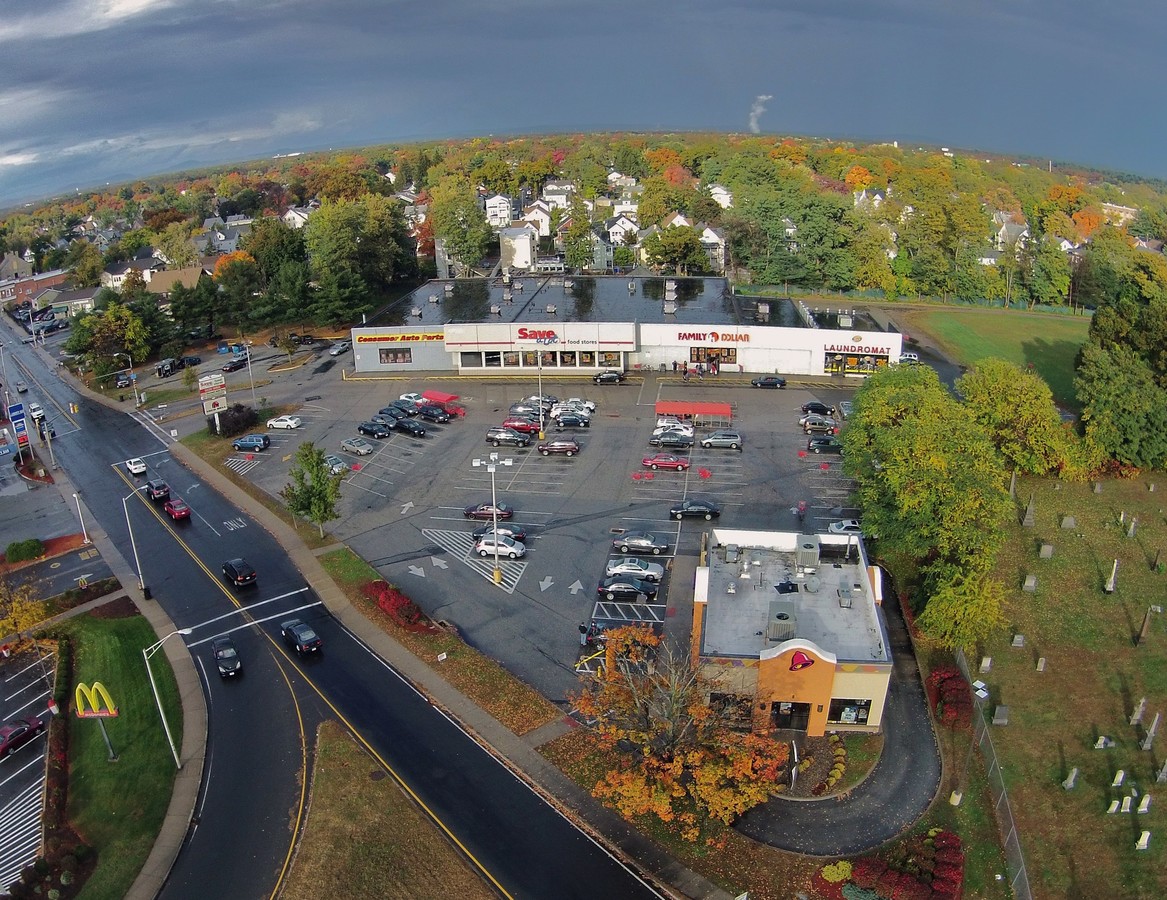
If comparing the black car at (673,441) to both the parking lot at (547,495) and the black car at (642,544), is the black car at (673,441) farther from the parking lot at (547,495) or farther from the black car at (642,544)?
the black car at (642,544)

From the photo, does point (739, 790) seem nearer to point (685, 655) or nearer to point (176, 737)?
point (685, 655)

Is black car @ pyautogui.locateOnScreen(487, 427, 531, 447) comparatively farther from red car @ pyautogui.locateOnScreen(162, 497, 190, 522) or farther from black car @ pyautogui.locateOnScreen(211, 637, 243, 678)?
black car @ pyautogui.locateOnScreen(211, 637, 243, 678)

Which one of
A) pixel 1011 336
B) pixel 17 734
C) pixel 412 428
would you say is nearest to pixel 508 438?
pixel 412 428

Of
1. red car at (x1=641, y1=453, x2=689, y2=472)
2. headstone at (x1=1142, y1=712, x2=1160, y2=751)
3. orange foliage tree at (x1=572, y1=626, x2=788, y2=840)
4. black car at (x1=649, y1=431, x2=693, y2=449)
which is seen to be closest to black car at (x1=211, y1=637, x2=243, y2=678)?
orange foliage tree at (x1=572, y1=626, x2=788, y2=840)

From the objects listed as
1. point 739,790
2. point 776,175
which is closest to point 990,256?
point 776,175

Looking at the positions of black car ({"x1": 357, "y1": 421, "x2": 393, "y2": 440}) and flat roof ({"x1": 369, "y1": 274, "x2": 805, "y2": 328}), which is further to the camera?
flat roof ({"x1": 369, "y1": 274, "x2": 805, "y2": 328})
